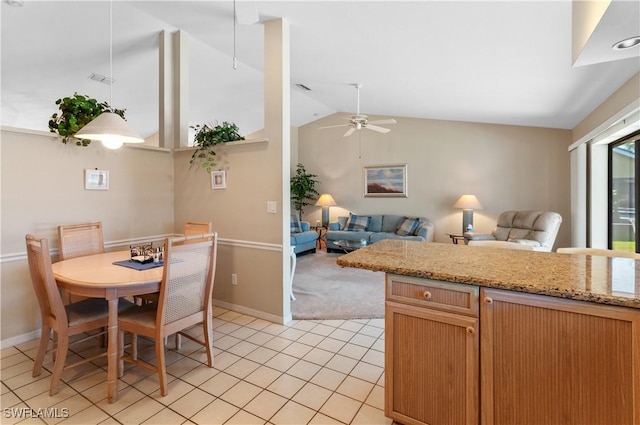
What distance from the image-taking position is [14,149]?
2.49 meters

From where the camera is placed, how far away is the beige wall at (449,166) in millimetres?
5523

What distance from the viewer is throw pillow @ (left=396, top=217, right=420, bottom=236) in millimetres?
6191

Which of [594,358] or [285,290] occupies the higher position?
[594,358]

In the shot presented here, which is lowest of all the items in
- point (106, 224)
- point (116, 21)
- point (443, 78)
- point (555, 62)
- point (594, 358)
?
point (594, 358)

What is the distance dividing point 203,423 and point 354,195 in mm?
6077

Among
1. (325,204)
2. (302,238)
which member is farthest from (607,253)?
(325,204)

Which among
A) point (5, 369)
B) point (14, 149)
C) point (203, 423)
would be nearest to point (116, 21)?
point (14, 149)

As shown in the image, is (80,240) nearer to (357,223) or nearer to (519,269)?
(519,269)

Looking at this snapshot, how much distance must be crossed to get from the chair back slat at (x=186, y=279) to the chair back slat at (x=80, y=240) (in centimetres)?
125

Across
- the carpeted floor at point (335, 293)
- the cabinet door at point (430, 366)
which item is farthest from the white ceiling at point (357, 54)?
the carpeted floor at point (335, 293)

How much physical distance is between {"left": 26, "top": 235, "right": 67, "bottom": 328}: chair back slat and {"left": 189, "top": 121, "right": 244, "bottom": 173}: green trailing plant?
1.69m

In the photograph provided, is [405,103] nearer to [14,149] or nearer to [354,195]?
[354,195]

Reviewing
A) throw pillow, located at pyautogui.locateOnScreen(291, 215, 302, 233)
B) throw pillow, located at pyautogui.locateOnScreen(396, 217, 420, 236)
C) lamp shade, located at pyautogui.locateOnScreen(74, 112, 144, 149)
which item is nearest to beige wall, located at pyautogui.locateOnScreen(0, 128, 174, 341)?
lamp shade, located at pyautogui.locateOnScreen(74, 112, 144, 149)

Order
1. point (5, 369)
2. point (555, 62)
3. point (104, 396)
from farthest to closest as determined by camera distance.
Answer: point (555, 62), point (5, 369), point (104, 396)
